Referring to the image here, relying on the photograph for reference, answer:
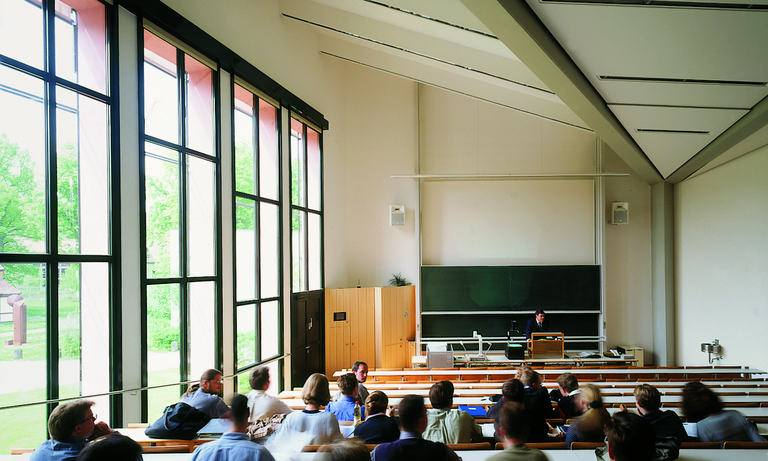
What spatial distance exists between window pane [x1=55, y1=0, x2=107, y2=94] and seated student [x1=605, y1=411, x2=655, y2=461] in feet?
16.1

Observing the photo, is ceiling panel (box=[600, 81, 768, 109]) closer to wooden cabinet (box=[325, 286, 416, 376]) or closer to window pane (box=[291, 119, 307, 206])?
window pane (box=[291, 119, 307, 206])

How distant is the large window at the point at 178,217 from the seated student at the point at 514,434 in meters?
3.99

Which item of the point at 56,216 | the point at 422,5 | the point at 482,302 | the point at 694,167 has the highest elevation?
the point at 422,5

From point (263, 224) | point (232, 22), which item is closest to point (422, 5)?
point (232, 22)

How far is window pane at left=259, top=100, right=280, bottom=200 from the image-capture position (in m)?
7.55

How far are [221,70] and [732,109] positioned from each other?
19.7 feet

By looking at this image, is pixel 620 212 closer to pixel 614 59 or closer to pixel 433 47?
pixel 433 47

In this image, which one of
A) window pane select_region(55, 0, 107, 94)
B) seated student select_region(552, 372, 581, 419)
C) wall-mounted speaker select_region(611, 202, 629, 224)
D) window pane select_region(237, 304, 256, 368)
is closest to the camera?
seated student select_region(552, 372, 581, 419)

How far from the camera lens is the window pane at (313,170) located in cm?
942

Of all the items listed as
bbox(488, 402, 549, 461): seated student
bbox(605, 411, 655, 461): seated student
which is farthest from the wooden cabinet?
bbox(605, 411, 655, 461): seated student

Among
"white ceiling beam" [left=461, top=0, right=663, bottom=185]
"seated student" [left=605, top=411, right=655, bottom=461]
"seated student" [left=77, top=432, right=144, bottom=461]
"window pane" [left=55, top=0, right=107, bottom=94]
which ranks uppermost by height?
"window pane" [left=55, top=0, right=107, bottom=94]

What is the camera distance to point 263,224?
7.54 meters

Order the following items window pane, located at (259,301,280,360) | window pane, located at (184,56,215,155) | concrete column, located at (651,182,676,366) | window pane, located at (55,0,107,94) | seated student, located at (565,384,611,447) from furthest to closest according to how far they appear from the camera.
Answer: concrete column, located at (651,182,676,366) < window pane, located at (259,301,280,360) < window pane, located at (184,56,215,155) < window pane, located at (55,0,107,94) < seated student, located at (565,384,611,447)

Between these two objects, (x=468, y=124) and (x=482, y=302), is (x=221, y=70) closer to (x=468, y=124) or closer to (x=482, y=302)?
(x=468, y=124)
